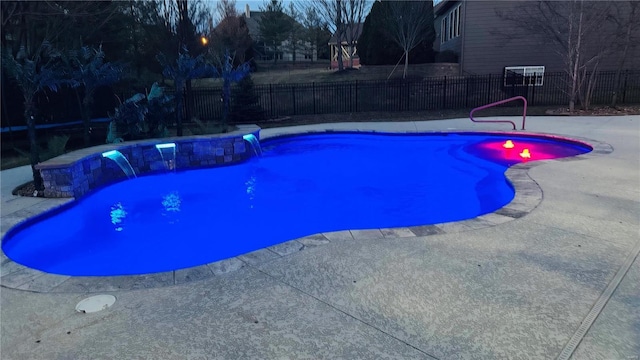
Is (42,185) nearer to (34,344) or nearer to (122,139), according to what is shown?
(122,139)

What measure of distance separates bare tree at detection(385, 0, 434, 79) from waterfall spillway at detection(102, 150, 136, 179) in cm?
1477

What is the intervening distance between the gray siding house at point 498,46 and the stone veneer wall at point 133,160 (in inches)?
483

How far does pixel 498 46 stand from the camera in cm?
1762

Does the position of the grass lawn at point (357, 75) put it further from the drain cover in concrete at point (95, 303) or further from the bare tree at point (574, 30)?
the drain cover in concrete at point (95, 303)

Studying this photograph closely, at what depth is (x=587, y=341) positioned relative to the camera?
2.33m

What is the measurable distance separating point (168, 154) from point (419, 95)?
40.4 feet

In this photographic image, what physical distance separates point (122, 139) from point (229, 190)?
121 inches

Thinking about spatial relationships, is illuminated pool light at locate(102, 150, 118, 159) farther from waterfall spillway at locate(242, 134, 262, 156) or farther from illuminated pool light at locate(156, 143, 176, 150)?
waterfall spillway at locate(242, 134, 262, 156)

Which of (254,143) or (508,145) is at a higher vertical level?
(254,143)

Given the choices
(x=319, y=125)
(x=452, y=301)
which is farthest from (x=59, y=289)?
(x=319, y=125)

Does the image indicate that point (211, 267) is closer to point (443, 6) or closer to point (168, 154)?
point (168, 154)

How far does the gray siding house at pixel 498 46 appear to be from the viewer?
56.0 feet

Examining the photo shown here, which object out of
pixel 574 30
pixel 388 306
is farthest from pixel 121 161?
pixel 574 30

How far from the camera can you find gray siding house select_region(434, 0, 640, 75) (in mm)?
17062
